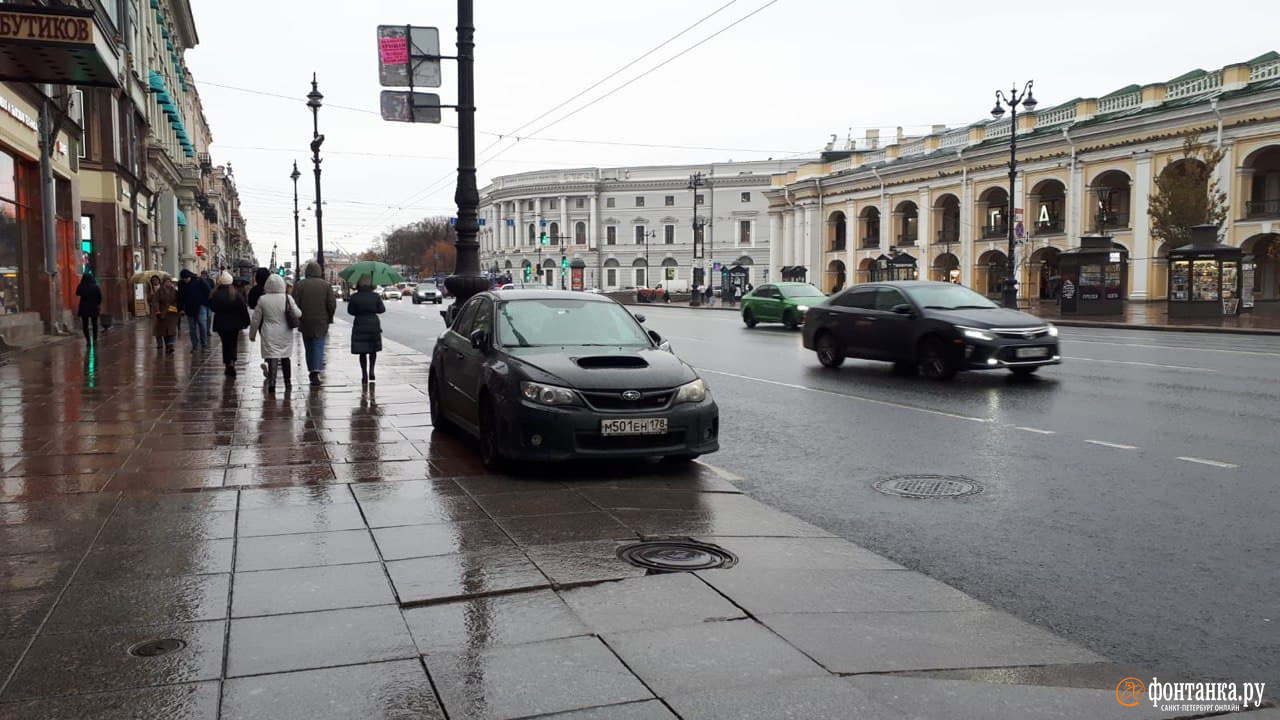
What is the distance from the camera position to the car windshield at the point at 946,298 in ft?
52.7

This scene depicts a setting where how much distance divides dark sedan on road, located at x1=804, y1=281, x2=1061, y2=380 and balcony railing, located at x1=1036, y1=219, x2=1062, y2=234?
40.0 m

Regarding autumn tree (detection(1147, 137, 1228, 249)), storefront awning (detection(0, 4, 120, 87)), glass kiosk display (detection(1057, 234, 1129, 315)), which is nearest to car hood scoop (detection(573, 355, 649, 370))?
storefront awning (detection(0, 4, 120, 87))

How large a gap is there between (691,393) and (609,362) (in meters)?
0.70

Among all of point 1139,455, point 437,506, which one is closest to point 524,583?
point 437,506

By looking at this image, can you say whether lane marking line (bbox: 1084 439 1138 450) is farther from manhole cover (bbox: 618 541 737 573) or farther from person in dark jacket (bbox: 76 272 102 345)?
person in dark jacket (bbox: 76 272 102 345)

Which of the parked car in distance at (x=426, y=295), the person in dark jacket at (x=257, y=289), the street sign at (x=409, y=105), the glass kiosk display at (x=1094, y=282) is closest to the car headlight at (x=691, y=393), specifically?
the street sign at (x=409, y=105)

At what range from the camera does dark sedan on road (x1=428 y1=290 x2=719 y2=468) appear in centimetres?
775

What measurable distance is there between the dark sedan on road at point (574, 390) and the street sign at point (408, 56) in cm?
764

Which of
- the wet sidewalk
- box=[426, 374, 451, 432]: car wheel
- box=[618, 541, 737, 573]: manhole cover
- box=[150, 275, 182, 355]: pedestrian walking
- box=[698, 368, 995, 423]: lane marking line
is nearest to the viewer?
the wet sidewalk

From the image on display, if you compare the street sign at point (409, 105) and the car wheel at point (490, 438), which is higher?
the street sign at point (409, 105)

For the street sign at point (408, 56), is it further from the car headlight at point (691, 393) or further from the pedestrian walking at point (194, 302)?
the car headlight at point (691, 393)

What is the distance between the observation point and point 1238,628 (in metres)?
4.61

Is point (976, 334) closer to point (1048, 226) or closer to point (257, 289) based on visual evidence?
point (257, 289)

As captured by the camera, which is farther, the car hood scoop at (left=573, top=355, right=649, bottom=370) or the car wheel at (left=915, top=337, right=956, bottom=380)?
the car wheel at (left=915, top=337, right=956, bottom=380)
